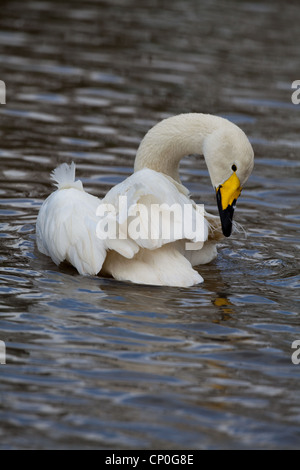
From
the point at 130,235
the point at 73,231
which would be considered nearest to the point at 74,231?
the point at 73,231

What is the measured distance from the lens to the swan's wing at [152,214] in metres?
7.13

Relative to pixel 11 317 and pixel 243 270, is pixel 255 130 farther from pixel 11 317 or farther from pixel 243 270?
pixel 11 317

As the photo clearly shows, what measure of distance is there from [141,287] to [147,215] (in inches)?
25.4

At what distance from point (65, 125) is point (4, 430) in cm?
838

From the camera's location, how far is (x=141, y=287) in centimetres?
755

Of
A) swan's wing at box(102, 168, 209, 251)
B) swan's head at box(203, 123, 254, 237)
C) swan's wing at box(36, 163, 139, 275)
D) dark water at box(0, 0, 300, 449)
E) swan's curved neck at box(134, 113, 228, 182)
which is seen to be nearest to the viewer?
dark water at box(0, 0, 300, 449)

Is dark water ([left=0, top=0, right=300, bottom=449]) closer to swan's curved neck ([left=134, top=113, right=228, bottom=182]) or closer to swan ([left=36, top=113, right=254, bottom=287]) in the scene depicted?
swan ([left=36, top=113, right=254, bottom=287])

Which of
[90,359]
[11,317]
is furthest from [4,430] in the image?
[11,317]

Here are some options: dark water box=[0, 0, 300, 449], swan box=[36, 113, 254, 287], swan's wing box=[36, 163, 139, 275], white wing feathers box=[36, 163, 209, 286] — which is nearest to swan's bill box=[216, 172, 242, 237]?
swan box=[36, 113, 254, 287]

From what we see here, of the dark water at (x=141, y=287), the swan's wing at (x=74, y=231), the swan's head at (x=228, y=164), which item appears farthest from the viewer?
the swan's head at (x=228, y=164)

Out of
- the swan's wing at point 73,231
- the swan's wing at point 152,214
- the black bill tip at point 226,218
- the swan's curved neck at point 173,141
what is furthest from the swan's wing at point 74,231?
the black bill tip at point 226,218

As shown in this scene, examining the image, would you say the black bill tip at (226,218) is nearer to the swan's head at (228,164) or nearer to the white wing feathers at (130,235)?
the swan's head at (228,164)

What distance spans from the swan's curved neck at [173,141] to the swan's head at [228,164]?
0.29 m

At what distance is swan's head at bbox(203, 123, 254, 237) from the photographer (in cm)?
802
